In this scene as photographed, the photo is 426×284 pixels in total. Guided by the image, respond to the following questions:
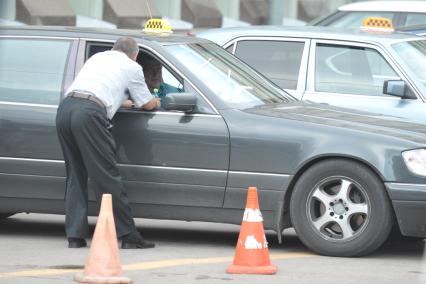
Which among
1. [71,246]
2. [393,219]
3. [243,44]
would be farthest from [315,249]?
[243,44]

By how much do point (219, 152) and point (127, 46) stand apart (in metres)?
1.02

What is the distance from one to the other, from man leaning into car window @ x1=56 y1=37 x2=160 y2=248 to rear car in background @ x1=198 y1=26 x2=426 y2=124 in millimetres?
2773

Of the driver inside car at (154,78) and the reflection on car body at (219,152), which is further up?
the driver inside car at (154,78)

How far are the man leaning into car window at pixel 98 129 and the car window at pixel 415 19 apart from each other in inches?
332

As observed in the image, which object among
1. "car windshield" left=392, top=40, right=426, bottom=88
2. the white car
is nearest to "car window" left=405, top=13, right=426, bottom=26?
the white car

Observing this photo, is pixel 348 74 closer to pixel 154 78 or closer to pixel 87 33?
pixel 154 78

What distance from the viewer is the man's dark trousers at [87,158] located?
8.93 m

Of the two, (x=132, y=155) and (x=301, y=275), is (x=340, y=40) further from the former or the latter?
(x=301, y=275)

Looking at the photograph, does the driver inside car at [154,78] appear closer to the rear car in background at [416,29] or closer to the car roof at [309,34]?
the car roof at [309,34]

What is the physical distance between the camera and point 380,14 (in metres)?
17.2

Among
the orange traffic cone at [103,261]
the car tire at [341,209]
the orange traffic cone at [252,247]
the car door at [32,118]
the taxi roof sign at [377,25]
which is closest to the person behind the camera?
the orange traffic cone at [103,261]

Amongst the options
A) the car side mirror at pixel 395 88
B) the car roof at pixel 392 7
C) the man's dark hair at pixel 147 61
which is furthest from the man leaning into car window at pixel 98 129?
the car roof at pixel 392 7

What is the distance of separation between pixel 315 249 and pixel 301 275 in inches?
30.7

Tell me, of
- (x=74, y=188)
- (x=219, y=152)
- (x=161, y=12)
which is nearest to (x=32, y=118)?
(x=74, y=188)
